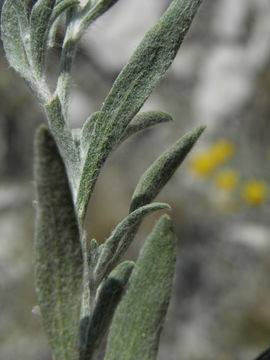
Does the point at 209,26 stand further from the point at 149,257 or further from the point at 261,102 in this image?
the point at 149,257

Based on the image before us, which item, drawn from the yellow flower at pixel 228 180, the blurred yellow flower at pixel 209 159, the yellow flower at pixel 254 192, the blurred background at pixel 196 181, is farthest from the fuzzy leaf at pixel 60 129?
the blurred yellow flower at pixel 209 159

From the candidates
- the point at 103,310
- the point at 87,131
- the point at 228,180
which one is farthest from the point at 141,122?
the point at 228,180

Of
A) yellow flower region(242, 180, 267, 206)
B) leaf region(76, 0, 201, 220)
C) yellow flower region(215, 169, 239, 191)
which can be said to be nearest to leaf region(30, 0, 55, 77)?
leaf region(76, 0, 201, 220)

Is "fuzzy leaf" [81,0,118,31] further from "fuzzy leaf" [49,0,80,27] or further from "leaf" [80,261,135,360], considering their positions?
"leaf" [80,261,135,360]

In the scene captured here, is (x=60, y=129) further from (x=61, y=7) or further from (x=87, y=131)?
(x=61, y=7)

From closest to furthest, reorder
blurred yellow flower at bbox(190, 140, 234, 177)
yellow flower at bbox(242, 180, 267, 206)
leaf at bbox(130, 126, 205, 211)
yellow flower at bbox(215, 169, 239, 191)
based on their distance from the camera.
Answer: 1. leaf at bbox(130, 126, 205, 211)
2. yellow flower at bbox(242, 180, 267, 206)
3. yellow flower at bbox(215, 169, 239, 191)
4. blurred yellow flower at bbox(190, 140, 234, 177)
